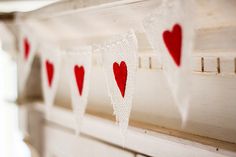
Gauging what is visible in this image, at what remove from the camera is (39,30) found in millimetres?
1658

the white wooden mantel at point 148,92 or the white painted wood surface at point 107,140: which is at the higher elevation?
the white wooden mantel at point 148,92

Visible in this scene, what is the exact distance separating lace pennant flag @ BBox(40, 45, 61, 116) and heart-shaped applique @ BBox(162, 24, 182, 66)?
1.92ft

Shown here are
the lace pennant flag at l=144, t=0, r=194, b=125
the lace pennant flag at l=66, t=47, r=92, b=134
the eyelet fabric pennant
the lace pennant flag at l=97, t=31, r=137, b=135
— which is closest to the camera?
the lace pennant flag at l=144, t=0, r=194, b=125

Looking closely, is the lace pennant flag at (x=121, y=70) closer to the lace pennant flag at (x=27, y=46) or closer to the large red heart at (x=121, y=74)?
the large red heart at (x=121, y=74)

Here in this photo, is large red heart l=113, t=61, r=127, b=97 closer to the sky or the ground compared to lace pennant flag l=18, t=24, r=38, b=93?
closer to the ground

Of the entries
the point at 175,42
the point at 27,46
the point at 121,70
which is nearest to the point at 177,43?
the point at 175,42

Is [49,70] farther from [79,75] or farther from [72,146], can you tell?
[72,146]

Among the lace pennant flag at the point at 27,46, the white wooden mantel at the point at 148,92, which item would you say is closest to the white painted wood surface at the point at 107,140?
the white wooden mantel at the point at 148,92

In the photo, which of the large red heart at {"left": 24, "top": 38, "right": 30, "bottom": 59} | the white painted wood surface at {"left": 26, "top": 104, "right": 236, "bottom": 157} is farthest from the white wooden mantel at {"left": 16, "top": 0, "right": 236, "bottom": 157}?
the large red heart at {"left": 24, "top": 38, "right": 30, "bottom": 59}

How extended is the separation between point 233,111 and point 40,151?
1.17 metres

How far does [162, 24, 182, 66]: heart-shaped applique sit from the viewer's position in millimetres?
747

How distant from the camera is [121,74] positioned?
960 mm

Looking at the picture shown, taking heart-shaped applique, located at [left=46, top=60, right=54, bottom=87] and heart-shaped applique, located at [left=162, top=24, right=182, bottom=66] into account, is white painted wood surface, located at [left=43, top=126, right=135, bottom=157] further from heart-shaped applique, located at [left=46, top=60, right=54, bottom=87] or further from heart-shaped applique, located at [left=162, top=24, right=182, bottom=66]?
heart-shaped applique, located at [left=162, top=24, right=182, bottom=66]

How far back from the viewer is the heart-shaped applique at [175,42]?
0.75 meters
